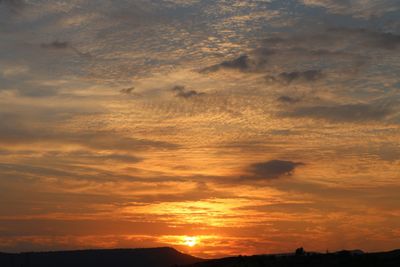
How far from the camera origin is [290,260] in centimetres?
6544

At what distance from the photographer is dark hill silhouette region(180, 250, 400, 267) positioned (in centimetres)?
5930

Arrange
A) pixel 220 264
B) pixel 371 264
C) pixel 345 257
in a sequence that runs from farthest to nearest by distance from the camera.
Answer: pixel 220 264, pixel 345 257, pixel 371 264

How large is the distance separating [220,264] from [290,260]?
10.5 meters

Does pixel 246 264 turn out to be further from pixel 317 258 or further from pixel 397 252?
pixel 397 252

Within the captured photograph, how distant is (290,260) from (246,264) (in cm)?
462

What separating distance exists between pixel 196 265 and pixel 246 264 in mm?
12047

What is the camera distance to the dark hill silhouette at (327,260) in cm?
5930

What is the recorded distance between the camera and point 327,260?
63.2 m

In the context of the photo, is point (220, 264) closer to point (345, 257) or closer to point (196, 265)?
point (196, 265)

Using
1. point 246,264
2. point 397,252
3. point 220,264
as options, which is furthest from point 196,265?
point 397,252

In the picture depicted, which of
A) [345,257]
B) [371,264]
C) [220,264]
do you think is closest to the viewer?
[371,264]

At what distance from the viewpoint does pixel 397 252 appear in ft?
211

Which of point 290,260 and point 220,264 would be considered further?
point 220,264

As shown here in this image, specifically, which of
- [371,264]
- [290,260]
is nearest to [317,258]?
[290,260]
